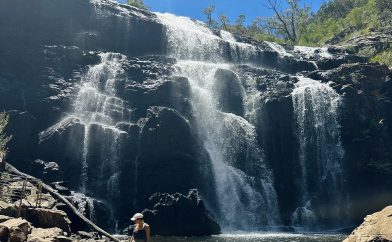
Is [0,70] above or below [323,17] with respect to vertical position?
below

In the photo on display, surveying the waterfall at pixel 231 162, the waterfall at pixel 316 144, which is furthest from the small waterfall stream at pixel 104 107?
the waterfall at pixel 316 144

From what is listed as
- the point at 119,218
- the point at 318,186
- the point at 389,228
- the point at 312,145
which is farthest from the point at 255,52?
the point at 389,228

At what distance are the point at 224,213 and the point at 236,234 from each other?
10.8 feet

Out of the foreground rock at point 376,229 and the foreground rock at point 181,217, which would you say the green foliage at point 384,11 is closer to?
the foreground rock at point 181,217

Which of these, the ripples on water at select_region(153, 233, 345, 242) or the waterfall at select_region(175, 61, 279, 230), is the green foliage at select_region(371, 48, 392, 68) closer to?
the waterfall at select_region(175, 61, 279, 230)

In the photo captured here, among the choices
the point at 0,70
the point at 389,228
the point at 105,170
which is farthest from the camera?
the point at 0,70

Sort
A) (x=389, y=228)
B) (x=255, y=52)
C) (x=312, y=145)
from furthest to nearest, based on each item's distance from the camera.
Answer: (x=255, y=52) < (x=312, y=145) < (x=389, y=228)

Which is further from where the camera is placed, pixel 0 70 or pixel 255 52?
pixel 255 52

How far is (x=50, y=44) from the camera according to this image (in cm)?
3972

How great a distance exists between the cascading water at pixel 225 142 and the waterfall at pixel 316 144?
3.03 meters

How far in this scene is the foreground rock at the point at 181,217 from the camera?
2977cm

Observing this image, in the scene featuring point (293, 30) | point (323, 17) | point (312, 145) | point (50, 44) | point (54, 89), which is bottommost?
point (312, 145)

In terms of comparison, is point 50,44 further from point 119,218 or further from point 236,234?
point 236,234

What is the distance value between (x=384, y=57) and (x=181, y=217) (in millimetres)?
34654
